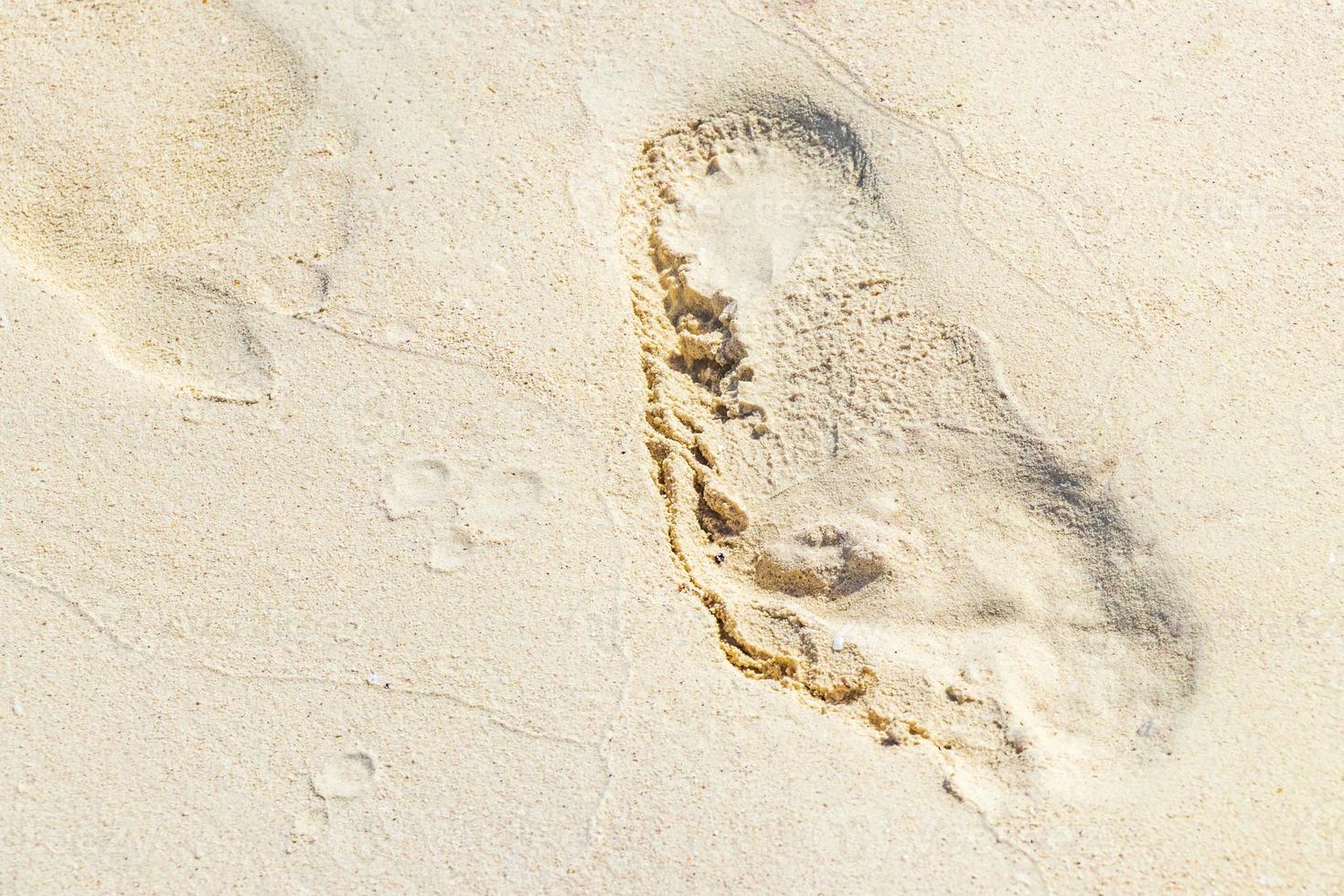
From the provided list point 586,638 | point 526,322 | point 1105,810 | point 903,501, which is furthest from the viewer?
point 526,322

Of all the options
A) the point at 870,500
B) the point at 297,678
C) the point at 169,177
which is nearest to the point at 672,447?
the point at 870,500

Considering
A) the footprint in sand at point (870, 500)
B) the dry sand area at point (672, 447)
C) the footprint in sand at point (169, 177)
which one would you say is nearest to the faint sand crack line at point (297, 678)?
the dry sand area at point (672, 447)

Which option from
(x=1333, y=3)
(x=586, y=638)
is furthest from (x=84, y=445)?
(x=1333, y=3)

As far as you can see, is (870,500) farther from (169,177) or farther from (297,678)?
(169,177)

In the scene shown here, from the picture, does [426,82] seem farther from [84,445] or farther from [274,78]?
[84,445]

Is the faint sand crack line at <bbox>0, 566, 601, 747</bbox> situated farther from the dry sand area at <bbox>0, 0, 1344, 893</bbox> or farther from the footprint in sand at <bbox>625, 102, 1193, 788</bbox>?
the footprint in sand at <bbox>625, 102, 1193, 788</bbox>

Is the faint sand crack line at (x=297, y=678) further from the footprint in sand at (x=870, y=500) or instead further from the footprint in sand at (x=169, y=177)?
the footprint in sand at (x=169, y=177)

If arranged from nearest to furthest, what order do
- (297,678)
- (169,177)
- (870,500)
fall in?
1. (297,678)
2. (870,500)
3. (169,177)
